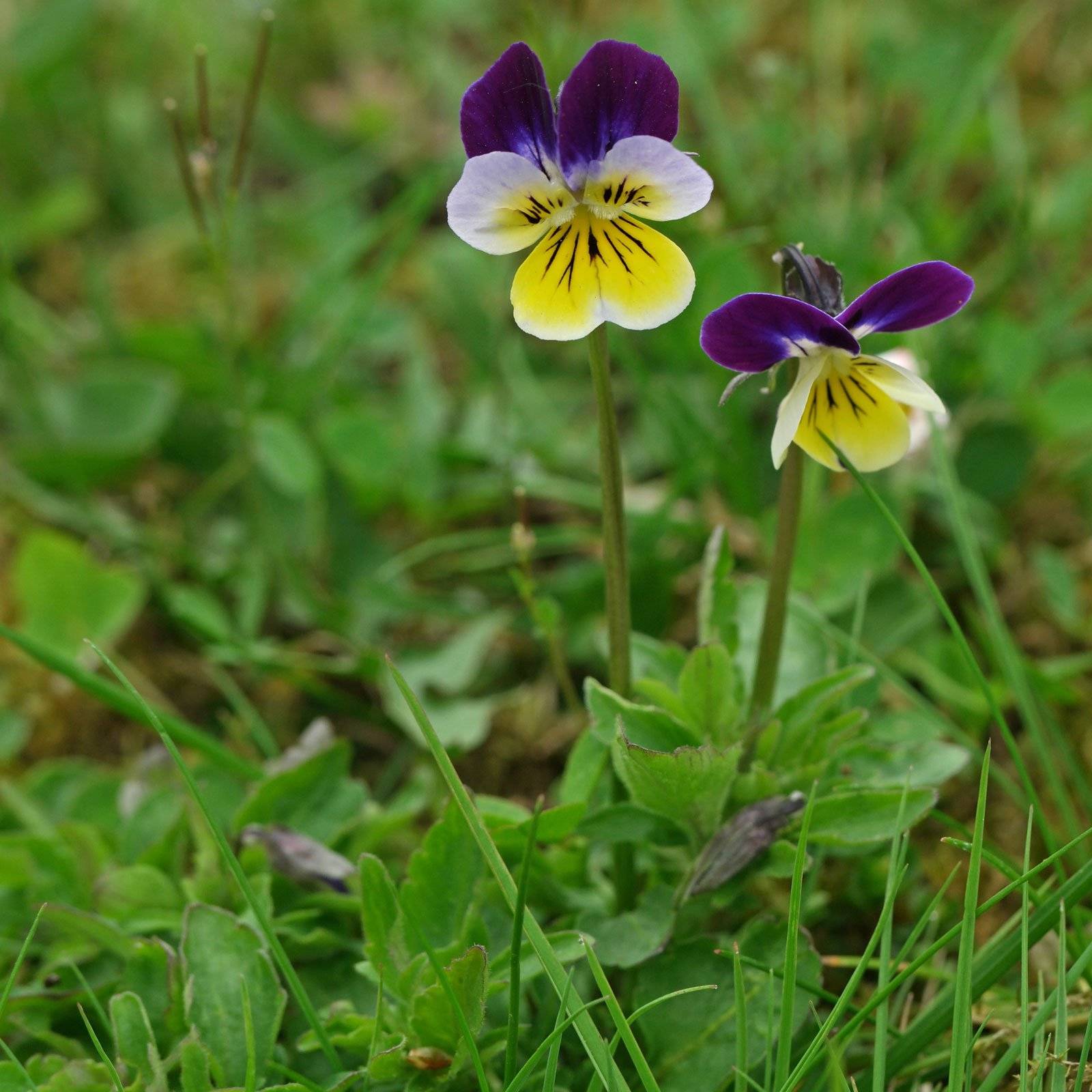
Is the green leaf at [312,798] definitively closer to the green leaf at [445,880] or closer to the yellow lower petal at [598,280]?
the green leaf at [445,880]

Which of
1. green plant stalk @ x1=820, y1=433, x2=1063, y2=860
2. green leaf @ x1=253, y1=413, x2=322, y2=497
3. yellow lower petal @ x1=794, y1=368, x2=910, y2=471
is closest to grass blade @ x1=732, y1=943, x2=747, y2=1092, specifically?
green plant stalk @ x1=820, y1=433, x2=1063, y2=860

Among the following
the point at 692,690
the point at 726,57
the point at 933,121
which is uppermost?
the point at 726,57

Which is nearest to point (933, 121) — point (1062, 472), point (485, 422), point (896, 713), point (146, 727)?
point (1062, 472)

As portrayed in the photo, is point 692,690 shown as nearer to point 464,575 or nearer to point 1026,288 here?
point 464,575

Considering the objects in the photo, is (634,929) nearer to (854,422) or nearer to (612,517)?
(612,517)

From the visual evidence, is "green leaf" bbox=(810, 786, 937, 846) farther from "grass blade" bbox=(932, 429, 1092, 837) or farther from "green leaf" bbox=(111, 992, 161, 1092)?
"green leaf" bbox=(111, 992, 161, 1092)

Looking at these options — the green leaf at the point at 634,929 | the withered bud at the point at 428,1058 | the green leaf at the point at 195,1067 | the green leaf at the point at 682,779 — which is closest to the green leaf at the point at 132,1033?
the green leaf at the point at 195,1067
